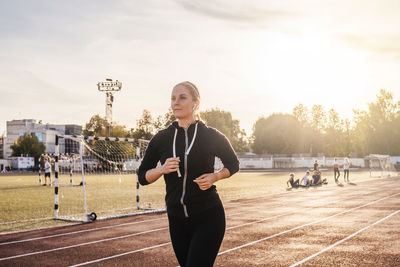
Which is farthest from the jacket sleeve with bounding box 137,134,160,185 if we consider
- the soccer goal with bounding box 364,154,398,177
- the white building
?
the white building

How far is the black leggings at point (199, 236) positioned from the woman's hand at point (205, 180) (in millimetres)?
215

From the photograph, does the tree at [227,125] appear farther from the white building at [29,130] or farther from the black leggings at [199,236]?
the black leggings at [199,236]

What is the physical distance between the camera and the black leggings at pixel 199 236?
2957 mm

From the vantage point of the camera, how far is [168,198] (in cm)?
316

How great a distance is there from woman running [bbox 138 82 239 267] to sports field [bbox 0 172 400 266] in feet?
13.9

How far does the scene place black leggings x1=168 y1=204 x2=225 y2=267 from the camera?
2957 millimetres

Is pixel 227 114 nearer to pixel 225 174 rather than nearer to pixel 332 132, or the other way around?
pixel 332 132

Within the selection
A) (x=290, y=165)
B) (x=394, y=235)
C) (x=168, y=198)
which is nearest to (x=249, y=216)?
(x=394, y=235)

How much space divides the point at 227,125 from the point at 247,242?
11117 cm

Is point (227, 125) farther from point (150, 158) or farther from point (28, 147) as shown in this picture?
point (150, 158)

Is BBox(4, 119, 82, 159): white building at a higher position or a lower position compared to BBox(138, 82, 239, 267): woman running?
higher

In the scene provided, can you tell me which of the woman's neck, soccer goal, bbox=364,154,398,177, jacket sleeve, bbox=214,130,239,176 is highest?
the woman's neck

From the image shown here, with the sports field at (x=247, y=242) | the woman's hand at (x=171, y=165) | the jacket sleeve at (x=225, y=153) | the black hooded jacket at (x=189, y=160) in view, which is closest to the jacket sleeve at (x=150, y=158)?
the black hooded jacket at (x=189, y=160)

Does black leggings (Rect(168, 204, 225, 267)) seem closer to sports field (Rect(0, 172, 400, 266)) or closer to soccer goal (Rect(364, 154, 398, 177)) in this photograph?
sports field (Rect(0, 172, 400, 266))
